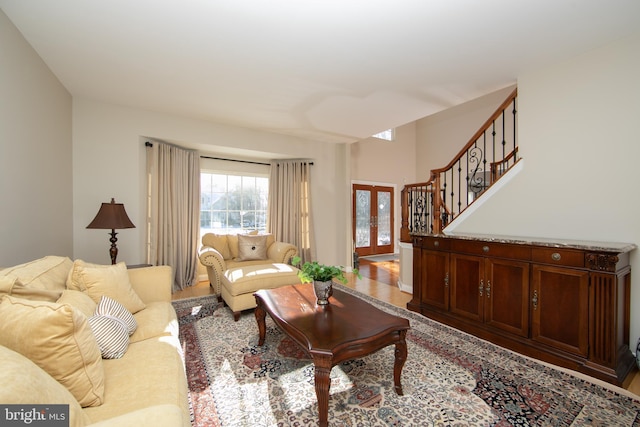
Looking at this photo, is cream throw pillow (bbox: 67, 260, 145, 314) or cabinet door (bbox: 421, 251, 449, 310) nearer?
cream throw pillow (bbox: 67, 260, 145, 314)

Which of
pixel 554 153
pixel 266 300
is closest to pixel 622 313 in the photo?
pixel 554 153

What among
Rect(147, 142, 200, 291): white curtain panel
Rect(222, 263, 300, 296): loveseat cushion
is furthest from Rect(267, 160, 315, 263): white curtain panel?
Rect(222, 263, 300, 296): loveseat cushion

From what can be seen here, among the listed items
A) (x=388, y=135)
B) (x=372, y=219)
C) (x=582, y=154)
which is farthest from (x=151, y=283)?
(x=388, y=135)

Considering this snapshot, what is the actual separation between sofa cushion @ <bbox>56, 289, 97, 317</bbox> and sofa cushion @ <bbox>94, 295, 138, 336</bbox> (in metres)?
0.04

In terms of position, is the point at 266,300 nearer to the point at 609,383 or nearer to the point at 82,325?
the point at 82,325

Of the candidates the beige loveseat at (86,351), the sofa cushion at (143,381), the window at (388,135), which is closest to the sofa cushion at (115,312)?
the beige loveseat at (86,351)

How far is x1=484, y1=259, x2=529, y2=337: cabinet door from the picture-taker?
7.38 feet

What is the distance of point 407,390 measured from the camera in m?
1.79

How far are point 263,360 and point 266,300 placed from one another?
443mm

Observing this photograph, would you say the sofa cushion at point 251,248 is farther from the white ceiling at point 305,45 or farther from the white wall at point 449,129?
the white wall at point 449,129

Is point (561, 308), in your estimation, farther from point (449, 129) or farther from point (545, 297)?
point (449, 129)

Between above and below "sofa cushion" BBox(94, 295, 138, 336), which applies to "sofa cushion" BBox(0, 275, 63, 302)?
above

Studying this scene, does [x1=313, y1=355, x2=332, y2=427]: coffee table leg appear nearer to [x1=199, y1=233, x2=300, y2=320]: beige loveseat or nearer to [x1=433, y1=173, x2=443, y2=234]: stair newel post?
[x1=199, y1=233, x2=300, y2=320]: beige loveseat

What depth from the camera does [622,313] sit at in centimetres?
204
